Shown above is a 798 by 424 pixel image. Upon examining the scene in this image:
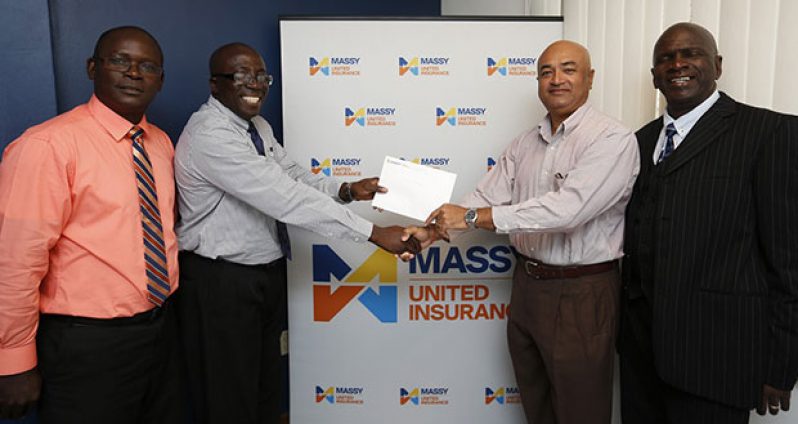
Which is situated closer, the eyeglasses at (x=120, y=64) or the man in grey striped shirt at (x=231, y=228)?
the eyeglasses at (x=120, y=64)

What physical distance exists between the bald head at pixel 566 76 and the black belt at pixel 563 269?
0.59m

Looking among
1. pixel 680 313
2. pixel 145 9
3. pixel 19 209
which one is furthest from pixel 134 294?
pixel 680 313

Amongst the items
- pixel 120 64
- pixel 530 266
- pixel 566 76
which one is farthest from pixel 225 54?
pixel 530 266

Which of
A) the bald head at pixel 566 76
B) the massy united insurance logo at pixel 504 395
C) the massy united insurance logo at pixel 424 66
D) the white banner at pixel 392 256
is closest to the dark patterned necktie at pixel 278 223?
the white banner at pixel 392 256

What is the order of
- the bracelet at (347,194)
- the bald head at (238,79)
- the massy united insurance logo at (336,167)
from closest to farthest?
the bald head at (238,79), the bracelet at (347,194), the massy united insurance logo at (336,167)

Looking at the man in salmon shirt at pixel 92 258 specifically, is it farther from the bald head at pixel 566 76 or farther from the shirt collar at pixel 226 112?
the bald head at pixel 566 76

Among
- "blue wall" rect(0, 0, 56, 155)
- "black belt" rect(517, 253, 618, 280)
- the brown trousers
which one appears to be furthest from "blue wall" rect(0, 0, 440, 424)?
the brown trousers

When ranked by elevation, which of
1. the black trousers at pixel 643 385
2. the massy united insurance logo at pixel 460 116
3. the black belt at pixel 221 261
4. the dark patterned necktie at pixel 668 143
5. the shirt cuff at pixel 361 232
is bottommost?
the black trousers at pixel 643 385

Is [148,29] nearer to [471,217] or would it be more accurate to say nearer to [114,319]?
[114,319]

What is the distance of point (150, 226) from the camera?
1881 mm

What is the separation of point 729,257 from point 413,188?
3.74 feet

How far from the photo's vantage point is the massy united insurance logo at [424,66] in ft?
9.18

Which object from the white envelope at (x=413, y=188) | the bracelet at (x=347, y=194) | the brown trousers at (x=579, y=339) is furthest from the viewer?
the bracelet at (x=347, y=194)

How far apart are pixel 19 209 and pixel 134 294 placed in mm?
402
